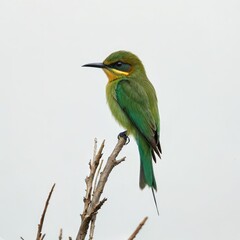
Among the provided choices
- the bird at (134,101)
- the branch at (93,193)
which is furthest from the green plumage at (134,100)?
the branch at (93,193)

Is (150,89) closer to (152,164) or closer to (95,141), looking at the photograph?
(152,164)

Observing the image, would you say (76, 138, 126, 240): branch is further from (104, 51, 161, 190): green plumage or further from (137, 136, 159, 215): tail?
(104, 51, 161, 190): green plumage

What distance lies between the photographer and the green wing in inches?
212

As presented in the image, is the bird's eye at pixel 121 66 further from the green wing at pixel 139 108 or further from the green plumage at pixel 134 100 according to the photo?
the green wing at pixel 139 108

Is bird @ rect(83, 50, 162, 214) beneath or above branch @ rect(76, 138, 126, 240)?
above

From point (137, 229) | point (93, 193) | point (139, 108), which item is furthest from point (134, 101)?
point (137, 229)

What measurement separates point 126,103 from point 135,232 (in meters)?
3.91

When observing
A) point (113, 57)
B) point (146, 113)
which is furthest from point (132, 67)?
point (146, 113)

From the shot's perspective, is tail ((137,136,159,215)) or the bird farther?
the bird

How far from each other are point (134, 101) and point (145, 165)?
1038mm

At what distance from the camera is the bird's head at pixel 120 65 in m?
6.07

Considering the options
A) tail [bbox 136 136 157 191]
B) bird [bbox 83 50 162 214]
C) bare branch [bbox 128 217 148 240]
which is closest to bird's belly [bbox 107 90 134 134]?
bird [bbox 83 50 162 214]

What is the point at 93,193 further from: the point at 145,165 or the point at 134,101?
the point at 134,101

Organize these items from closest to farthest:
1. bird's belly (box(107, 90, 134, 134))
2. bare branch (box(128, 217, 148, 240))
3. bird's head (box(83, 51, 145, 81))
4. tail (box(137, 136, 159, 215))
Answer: bare branch (box(128, 217, 148, 240)) < tail (box(137, 136, 159, 215)) < bird's belly (box(107, 90, 134, 134)) < bird's head (box(83, 51, 145, 81))
